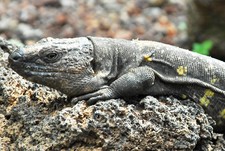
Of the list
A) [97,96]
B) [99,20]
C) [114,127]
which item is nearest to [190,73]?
[97,96]

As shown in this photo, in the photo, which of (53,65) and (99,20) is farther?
(99,20)

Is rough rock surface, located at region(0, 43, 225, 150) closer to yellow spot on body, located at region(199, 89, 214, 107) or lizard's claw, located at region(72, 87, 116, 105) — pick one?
lizard's claw, located at region(72, 87, 116, 105)

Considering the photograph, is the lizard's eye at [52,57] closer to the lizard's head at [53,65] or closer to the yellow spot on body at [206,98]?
the lizard's head at [53,65]

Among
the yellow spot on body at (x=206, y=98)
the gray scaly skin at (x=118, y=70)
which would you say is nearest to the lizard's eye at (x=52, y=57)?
the gray scaly skin at (x=118, y=70)

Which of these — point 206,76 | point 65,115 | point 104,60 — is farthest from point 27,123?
point 206,76

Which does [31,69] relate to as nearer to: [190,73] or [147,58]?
[147,58]

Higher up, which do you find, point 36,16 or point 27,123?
point 27,123

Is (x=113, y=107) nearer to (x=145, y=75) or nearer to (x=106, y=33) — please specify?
(x=145, y=75)
